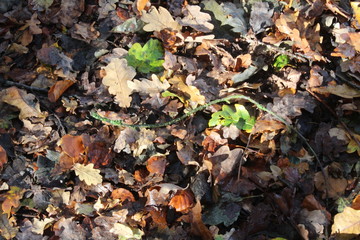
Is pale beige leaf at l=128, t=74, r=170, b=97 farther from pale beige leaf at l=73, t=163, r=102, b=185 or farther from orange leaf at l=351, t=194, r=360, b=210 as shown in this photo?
orange leaf at l=351, t=194, r=360, b=210

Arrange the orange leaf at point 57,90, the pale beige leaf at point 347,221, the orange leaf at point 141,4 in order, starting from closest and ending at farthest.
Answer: the pale beige leaf at point 347,221, the orange leaf at point 57,90, the orange leaf at point 141,4

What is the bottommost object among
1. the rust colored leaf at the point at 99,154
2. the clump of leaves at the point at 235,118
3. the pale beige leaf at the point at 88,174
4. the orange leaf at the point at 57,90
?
the pale beige leaf at the point at 88,174

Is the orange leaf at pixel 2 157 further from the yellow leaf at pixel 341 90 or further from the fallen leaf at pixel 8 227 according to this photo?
the yellow leaf at pixel 341 90

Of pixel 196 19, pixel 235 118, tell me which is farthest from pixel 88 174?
pixel 196 19

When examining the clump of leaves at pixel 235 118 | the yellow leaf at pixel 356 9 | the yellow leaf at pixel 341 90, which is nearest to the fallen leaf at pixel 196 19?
the clump of leaves at pixel 235 118

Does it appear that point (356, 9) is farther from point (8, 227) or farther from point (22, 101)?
point (8, 227)

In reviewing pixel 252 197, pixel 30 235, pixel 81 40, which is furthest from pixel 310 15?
pixel 30 235
